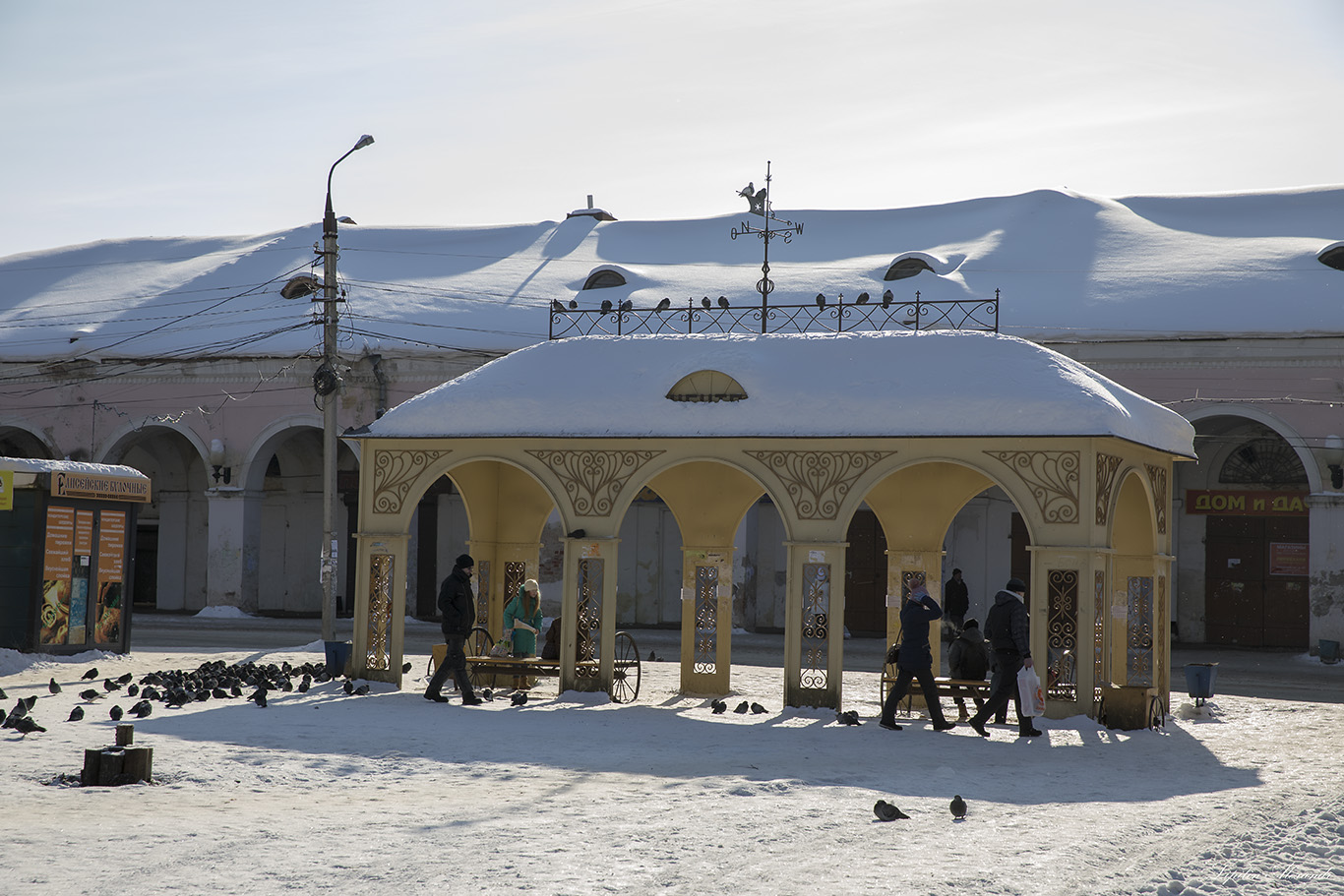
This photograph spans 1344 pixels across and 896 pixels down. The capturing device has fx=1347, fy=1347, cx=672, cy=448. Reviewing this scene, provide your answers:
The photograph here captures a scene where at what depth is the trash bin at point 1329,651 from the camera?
2223 centimetres

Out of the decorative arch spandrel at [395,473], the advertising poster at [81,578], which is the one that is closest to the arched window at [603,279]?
the advertising poster at [81,578]

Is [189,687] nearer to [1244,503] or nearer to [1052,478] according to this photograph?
[1052,478]

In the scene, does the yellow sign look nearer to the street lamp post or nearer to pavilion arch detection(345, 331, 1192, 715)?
the street lamp post

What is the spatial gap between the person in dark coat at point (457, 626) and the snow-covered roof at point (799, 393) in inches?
66.6

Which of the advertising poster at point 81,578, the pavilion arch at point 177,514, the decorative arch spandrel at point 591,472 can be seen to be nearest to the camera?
the decorative arch spandrel at point 591,472

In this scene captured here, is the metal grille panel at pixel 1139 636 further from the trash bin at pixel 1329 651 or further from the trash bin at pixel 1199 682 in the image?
the trash bin at pixel 1329 651

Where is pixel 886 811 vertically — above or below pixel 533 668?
below

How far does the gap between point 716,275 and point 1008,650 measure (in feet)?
56.1

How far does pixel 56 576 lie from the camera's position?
17.3 metres

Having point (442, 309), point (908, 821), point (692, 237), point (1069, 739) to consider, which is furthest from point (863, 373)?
point (692, 237)

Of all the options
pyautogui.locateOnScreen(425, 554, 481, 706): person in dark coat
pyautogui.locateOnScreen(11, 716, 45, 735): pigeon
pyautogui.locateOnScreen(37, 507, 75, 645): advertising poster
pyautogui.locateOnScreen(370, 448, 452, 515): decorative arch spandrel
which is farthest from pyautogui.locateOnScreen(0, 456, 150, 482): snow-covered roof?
pyautogui.locateOnScreen(425, 554, 481, 706): person in dark coat

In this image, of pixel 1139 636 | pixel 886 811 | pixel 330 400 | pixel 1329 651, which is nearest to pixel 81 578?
pixel 330 400

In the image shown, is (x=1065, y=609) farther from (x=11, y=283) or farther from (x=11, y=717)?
(x=11, y=283)

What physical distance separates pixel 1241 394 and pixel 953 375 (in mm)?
11447
